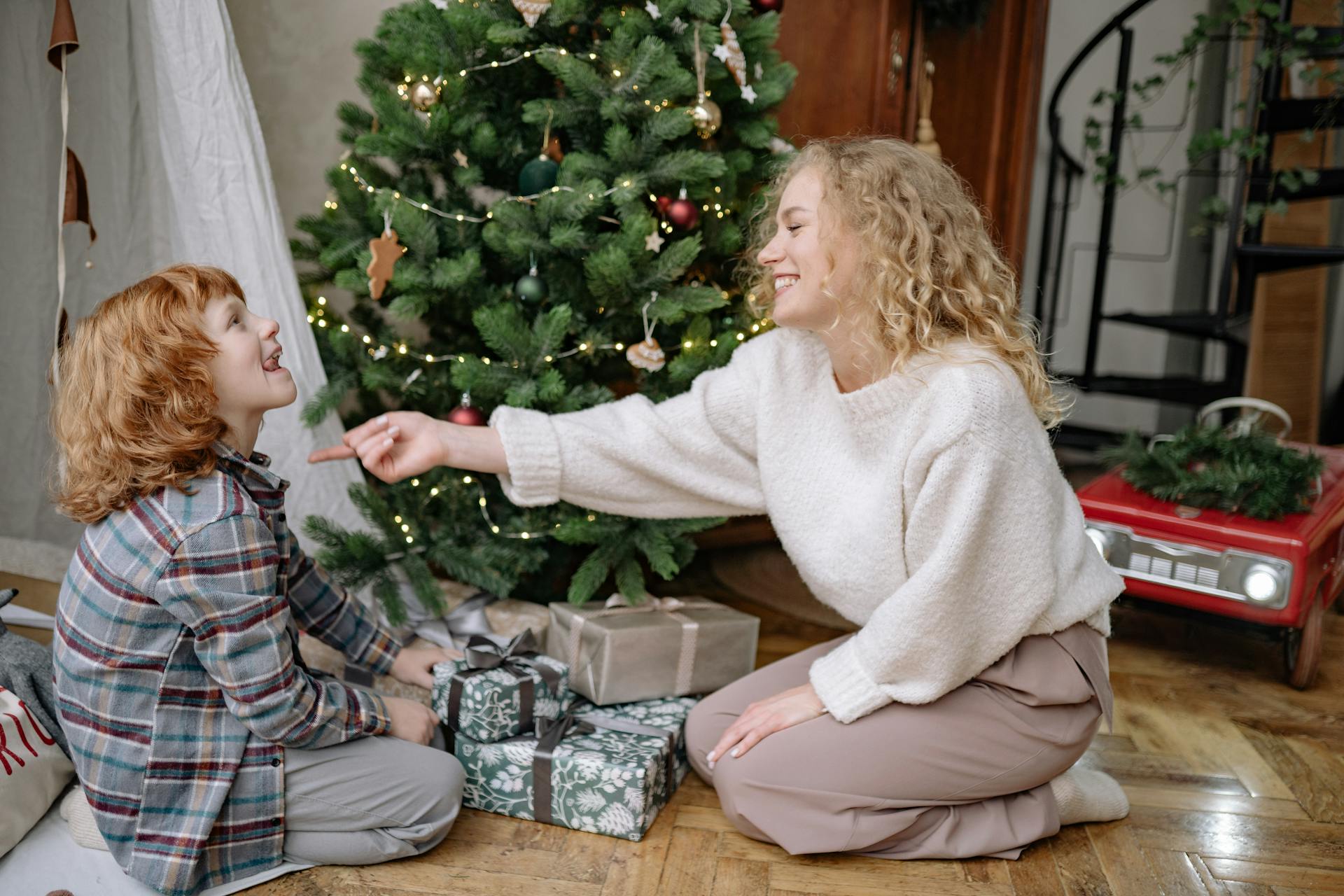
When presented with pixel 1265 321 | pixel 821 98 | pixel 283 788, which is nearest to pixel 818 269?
pixel 283 788

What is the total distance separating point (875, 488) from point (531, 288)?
0.67 meters

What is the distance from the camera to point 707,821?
1.60 metres

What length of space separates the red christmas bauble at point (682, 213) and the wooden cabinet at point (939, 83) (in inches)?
42.2

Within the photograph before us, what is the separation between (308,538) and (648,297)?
2.51 ft

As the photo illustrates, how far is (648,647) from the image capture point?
1784mm

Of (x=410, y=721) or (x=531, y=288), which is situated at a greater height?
(x=531, y=288)

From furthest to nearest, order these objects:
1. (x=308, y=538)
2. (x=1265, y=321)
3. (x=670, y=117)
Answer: (x=1265, y=321) < (x=308, y=538) < (x=670, y=117)

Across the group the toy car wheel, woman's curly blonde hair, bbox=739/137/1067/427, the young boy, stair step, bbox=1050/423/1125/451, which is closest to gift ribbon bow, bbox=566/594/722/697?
the young boy

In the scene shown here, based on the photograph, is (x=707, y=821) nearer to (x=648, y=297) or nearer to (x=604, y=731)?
(x=604, y=731)

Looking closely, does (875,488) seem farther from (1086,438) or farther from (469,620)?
(1086,438)

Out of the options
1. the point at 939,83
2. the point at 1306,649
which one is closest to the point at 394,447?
the point at 1306,649

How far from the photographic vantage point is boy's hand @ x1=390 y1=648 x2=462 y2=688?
1.69 meters

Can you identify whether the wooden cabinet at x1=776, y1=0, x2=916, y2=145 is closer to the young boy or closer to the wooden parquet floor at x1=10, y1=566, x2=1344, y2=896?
the wooden parquet floor at x1=10, y1=566, x2=1344, y2=896

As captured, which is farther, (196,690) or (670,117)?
(670,117)
